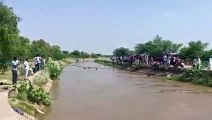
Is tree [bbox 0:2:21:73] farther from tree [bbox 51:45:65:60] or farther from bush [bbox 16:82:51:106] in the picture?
tree [bbox 51:45:65:60]

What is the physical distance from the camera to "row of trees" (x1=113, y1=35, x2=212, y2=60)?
2736 inches

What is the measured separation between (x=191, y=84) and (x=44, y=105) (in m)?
19.2

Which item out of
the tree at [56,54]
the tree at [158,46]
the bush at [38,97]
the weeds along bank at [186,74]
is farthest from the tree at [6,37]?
the tree at [56,54]

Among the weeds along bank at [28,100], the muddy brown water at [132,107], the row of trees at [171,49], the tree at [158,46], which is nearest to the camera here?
the weeds along bank at [28,100]

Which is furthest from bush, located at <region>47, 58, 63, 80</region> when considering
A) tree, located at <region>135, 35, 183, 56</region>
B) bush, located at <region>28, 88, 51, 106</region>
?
tree, located at <region>135, 35, 183, 56</region>

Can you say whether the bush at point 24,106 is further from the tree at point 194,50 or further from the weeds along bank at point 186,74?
the tree at point 194,50

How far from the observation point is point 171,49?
107m

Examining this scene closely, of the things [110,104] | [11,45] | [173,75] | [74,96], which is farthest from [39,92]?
[173,75]

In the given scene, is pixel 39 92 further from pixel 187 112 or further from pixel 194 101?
pixel 194 101

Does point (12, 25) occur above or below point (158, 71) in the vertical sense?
above

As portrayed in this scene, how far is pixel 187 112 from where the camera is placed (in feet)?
64.2

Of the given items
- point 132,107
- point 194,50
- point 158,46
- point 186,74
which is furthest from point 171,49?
point 132,107

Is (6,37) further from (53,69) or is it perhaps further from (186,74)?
(186,74)

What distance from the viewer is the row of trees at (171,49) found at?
6950 centimetres
